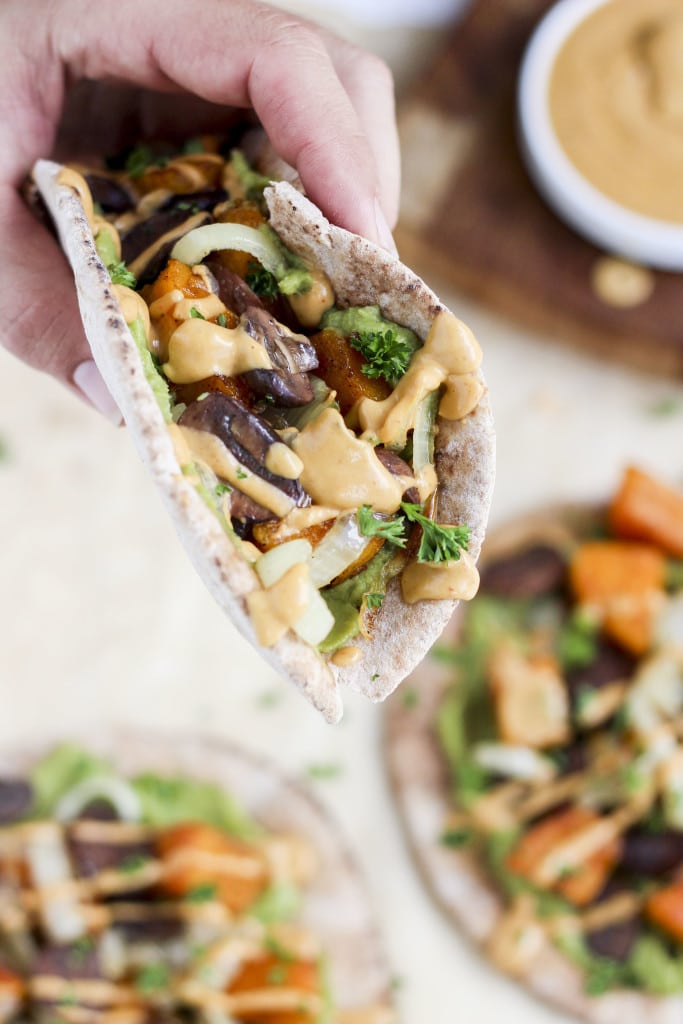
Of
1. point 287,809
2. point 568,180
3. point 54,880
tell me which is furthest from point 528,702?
point 568,180

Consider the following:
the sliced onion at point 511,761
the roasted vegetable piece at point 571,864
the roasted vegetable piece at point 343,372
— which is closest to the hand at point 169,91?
the roasted vegetable piece at point 343,372

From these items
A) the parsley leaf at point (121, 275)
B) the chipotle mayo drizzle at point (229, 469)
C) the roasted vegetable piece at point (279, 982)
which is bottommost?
the roasted vegetable piece at point (279, 982)

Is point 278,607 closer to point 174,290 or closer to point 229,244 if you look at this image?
point 174,290

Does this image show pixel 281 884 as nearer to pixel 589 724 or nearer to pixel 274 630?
pixel 589 724

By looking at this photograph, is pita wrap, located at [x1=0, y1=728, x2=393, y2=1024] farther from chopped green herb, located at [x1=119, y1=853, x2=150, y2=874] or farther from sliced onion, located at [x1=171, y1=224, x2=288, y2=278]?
sliced onion, located at [x1=171, y1=224, x2=288, y2=278]

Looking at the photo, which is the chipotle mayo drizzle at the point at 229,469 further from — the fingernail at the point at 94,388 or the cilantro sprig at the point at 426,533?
the fingernail at the point at 94,388

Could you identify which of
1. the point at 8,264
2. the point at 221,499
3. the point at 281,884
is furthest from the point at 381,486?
the point at 281,884
